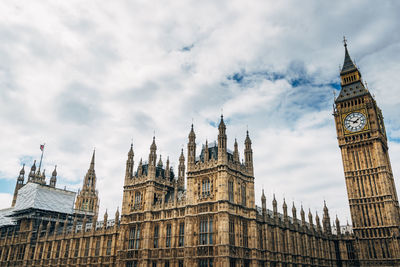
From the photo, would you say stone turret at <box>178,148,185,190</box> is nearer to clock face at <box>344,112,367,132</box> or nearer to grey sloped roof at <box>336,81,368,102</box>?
clock face at <box>344,112,367,132</box>

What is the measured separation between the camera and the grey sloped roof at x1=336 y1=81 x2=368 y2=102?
283 ft

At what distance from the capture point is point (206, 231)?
4975cm

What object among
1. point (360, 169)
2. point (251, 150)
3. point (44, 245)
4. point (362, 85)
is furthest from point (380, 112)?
point (44, 245)

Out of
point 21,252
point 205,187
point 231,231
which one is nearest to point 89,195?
point 21,252

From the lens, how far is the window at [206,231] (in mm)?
49156

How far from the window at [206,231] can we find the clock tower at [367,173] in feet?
138

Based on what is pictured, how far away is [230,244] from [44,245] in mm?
48685

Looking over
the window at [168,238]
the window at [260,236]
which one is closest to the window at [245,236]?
the window at [260,236]

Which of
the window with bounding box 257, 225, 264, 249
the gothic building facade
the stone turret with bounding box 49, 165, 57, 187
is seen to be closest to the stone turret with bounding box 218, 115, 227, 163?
the gothic building facade

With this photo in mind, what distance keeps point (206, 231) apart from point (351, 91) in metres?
59.4

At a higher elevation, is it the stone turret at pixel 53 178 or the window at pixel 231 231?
the stone turret at pixel 53 178

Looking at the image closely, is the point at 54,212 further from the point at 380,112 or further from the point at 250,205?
the point at 380,112

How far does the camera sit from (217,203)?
1966 inches

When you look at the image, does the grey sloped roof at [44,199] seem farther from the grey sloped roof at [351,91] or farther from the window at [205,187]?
the grey sloped roof at [351,91]
